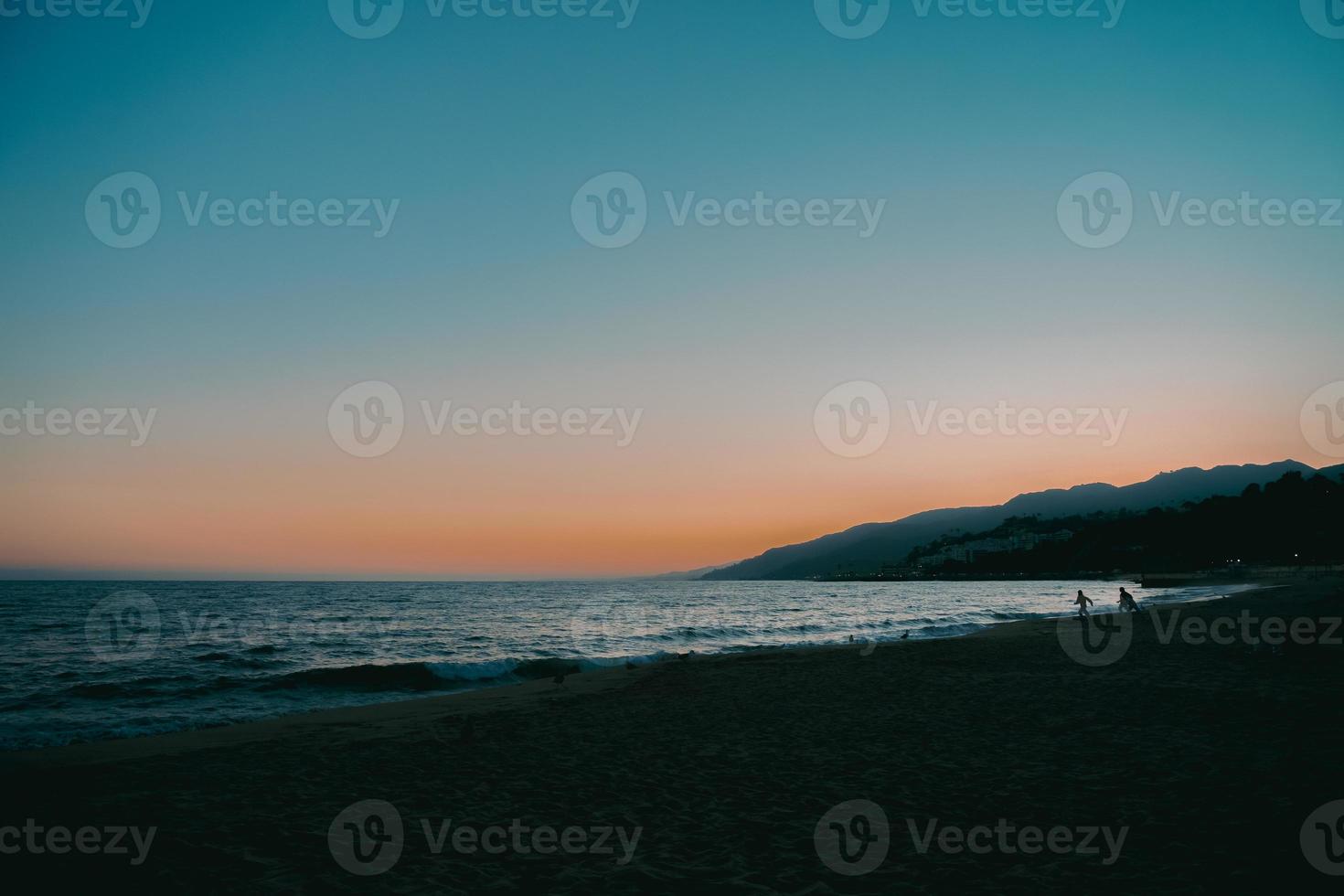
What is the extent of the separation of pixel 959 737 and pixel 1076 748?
192 centimetres

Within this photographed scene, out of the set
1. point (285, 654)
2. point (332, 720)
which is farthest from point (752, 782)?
point (285, 654)

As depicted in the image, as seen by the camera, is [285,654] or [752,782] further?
[285,654]

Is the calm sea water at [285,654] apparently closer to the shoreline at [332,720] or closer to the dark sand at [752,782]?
the shoreline at [332,720]

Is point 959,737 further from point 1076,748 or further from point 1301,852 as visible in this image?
point 1301,852

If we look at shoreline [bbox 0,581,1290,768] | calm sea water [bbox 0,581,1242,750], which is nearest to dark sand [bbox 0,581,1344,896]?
shoreline [bbox 0,581,1290,768]

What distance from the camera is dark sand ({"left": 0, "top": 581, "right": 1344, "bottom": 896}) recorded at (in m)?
7.04

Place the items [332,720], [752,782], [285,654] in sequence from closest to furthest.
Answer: [752,782] → [332,720] → [285,654]

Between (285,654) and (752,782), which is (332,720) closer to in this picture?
(752,782)

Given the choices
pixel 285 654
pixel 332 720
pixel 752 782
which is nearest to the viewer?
pixel 752 782

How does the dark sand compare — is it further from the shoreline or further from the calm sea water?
the calm sea water

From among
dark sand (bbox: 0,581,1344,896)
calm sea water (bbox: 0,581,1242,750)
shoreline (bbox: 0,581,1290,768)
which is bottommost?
calm sea water (bbox: 0,581,1242,750)

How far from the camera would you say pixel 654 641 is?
1655 inches

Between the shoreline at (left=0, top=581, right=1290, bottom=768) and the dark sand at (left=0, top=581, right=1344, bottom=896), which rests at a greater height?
the dark sand at (left=0, top=581, right=1344, bottom=896)

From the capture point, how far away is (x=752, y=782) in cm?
1030
